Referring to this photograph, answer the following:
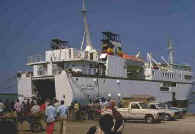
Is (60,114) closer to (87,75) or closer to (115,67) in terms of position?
(87,75)

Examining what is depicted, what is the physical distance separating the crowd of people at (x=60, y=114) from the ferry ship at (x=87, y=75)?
1.31m

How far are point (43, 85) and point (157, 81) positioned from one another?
41.7 feet

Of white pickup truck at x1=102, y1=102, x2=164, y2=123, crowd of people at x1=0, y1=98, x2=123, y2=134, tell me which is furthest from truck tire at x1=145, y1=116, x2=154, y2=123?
crowd of people at x1=0, y1=98, x2=123, y2=134

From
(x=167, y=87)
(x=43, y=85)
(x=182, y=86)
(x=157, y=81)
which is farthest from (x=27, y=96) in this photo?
(x=182, y=86)

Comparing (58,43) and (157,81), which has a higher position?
(58,43)

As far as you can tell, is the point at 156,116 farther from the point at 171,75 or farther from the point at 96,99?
the point at 171,75

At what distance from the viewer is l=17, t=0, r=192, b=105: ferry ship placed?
2292 cm

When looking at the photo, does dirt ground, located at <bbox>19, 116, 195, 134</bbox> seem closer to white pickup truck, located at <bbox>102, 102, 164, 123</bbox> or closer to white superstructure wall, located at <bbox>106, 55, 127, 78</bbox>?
white pickup truck, located at <bbox>102, 102, 164, 123</bbox>

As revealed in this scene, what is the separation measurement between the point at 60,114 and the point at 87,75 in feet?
34.0

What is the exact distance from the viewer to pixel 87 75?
948 inches

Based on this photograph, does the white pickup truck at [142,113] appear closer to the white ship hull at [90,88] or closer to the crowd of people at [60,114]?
the crowd of people at [60,114]

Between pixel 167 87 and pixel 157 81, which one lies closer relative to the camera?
pixel 157 81

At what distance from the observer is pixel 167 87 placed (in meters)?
35.6

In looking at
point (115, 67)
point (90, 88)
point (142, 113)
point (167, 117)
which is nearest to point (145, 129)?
point (142, 113)
